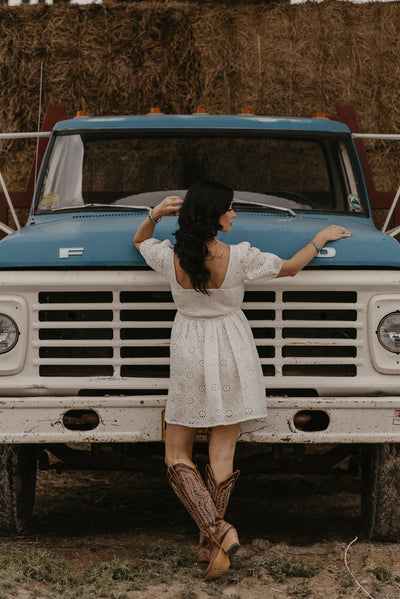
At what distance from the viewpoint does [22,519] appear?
4.73 metres

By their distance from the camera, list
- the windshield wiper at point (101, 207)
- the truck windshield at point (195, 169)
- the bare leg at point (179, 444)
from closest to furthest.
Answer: the bare leg at point (179, 444)
the windshield wiper at point (101, 207)
the truck windshield at point (195, 169)

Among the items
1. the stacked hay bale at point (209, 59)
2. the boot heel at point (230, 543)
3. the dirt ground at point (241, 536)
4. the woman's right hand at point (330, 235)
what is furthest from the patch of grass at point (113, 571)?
the stacked hay bale at point (209, 59)

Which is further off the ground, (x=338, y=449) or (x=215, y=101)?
(x=215, y=101)

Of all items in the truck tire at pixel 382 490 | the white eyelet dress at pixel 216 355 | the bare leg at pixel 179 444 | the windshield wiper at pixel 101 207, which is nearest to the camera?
the white eyelet dress at pixel 216 355

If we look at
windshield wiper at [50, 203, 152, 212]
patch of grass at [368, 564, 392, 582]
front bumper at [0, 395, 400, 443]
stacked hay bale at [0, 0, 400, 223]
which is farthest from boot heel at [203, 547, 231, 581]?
stacked hay bale at [0, 0, 400, 223]

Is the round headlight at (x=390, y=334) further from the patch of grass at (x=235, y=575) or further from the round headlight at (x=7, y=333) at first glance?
the round headlight at (x=7, y=333)

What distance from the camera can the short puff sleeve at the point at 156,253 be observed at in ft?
13.6

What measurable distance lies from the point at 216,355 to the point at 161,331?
0.47 m

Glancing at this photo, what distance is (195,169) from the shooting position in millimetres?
5730

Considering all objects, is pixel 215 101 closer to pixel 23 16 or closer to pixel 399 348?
pixel 23 16

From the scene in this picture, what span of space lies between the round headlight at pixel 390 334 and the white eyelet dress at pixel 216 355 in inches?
23.9

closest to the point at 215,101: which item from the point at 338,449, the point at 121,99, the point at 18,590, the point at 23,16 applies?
the point at 121,99

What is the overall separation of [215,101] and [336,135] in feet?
9.24

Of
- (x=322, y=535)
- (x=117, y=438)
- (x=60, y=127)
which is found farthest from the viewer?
(x=60, y=127)
